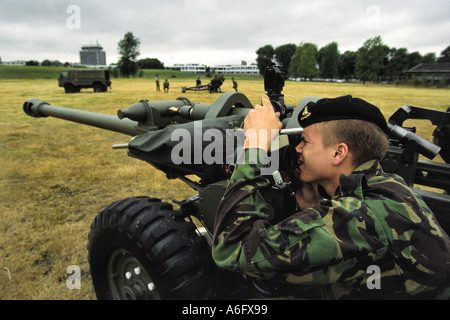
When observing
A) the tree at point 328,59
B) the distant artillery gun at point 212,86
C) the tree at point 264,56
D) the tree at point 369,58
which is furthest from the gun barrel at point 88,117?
the distant artillery gun at point 212,86

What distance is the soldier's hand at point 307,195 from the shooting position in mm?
1804

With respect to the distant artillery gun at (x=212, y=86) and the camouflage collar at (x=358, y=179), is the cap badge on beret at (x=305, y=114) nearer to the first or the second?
the camouflage collar at (x=358, y=179)

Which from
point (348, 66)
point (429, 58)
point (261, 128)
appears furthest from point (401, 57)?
point (261, 128)

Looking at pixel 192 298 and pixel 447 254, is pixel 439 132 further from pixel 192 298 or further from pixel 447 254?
pixel 192 298

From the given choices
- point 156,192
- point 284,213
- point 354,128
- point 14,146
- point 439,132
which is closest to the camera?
point 354,128

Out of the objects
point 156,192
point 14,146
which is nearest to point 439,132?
point 156,192

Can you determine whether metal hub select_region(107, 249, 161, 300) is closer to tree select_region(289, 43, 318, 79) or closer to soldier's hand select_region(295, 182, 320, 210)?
soldier's hand select_region(295, 182, 320, 210)

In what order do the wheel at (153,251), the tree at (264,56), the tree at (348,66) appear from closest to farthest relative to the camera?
1. the wheel at (153,251)
2. the tree at (264,56)
3. the tree at (348,66)

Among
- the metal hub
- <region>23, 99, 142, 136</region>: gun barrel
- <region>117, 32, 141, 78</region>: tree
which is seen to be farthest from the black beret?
<region>117, 32, 141, 78</region>: tree

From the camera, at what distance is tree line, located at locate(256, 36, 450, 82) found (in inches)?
82.3

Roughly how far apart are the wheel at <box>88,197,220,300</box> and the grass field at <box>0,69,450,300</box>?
103 centimetres

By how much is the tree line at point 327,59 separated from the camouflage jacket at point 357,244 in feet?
3.31
